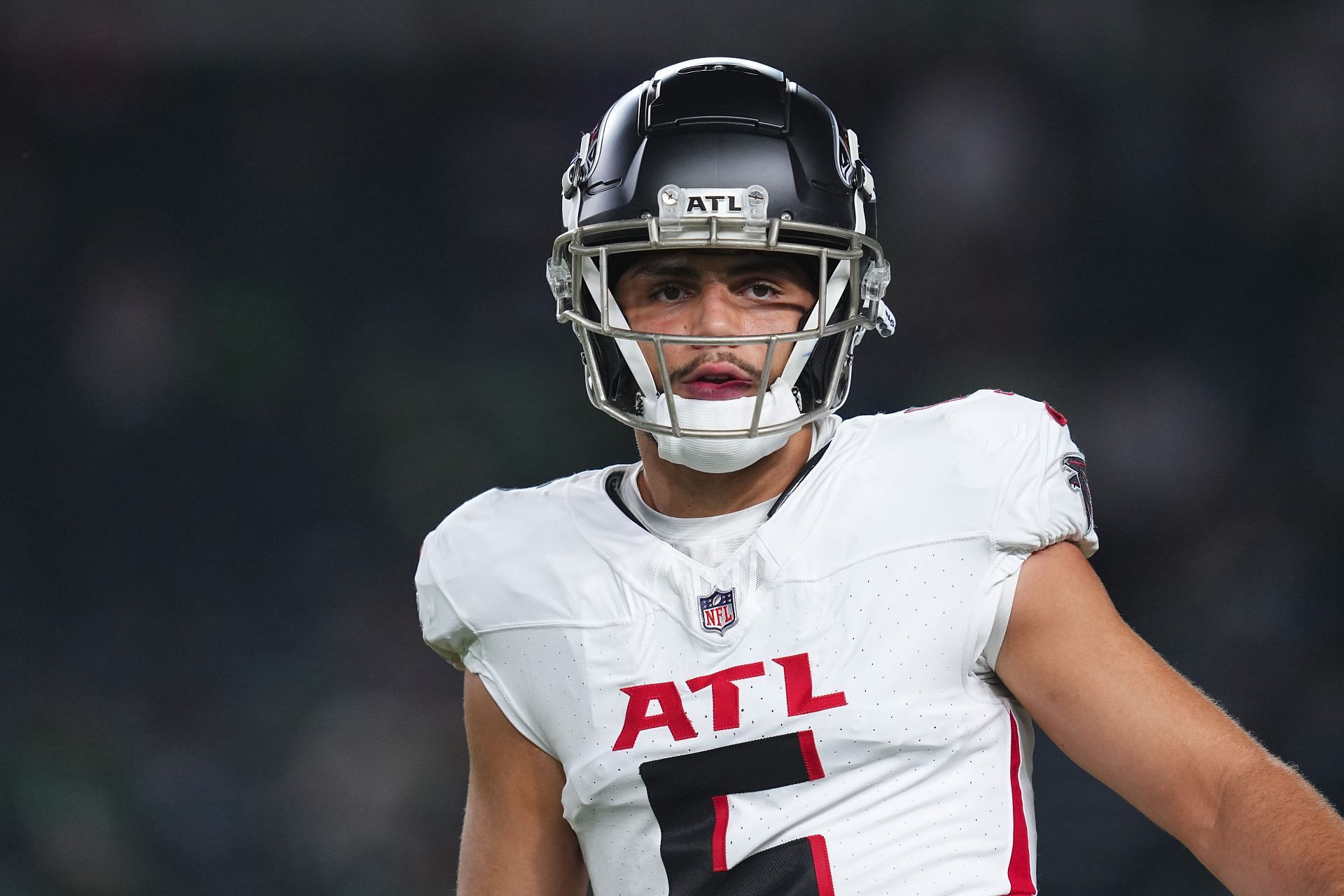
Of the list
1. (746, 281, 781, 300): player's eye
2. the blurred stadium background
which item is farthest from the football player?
the blurred stadium background

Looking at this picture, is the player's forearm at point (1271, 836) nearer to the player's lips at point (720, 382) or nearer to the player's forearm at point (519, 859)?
the player's lips at point (720, 382)

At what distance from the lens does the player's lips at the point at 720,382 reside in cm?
143

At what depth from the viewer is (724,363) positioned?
4.71ft

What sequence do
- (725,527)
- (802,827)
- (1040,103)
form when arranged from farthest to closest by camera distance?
1. (1040,103)
2. (725,527)
3. (802,827)

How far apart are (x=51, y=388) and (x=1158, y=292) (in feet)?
7.93

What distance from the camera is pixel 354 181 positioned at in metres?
3.20

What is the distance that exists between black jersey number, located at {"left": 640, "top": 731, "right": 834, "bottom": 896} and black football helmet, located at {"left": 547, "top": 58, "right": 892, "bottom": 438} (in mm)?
317

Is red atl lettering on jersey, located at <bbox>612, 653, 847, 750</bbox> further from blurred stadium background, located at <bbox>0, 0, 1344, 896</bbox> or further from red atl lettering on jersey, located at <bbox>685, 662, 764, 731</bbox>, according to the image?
blurred stadium background, located at <bbox>0, 0, 1344, 896</bbox>

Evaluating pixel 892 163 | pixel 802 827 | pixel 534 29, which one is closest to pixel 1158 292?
pixel 892 163

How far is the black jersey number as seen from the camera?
136 cm

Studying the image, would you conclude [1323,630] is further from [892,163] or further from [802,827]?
[802,827]

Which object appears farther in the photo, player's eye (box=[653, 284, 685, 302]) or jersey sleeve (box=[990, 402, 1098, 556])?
player's eye (box=[653, 284, 685, 302])

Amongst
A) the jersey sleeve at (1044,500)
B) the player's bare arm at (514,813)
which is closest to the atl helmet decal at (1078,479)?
the jersey sleeve at (1044,500)

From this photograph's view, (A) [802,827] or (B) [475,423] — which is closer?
(A) [802,827]
